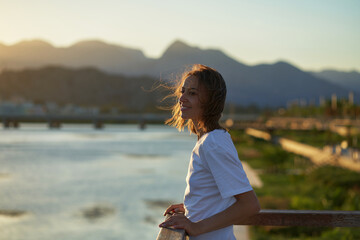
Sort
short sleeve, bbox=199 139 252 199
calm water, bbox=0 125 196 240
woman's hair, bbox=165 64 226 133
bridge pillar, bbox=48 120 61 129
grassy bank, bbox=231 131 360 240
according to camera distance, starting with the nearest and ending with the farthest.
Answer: short sleeve, bbox=199 139 252 199
woman's hair, bbox=165 64 226 133
grassy bank, bbox=231 131 360 240
calm water, bbox=0 125 196 240
bridge pillar, bbox=48 120 61 129

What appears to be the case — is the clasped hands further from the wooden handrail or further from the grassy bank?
the grassy bank

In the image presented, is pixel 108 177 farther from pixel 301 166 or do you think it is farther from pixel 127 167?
pixel 301 166

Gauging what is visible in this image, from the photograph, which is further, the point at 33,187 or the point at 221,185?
the point at 33,187

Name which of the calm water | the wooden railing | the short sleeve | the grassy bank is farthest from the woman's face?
the calm water

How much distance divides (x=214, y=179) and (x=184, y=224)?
0.79ft


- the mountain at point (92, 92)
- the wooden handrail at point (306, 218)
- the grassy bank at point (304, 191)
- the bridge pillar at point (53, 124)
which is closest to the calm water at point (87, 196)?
the grassy bank at point (304, 191)

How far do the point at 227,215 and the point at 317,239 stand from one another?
28.6 ft

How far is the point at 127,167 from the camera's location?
99.6ft

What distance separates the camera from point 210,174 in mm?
1967

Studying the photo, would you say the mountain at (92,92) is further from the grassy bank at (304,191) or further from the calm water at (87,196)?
the grassy bank at (304,191)

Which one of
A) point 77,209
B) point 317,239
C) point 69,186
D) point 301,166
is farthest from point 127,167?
point 317,239

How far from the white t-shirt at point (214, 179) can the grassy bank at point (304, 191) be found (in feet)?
26.1

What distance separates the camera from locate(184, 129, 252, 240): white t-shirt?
1.86m

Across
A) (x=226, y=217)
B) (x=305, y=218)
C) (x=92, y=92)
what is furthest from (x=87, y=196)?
(x=92, y=92)
